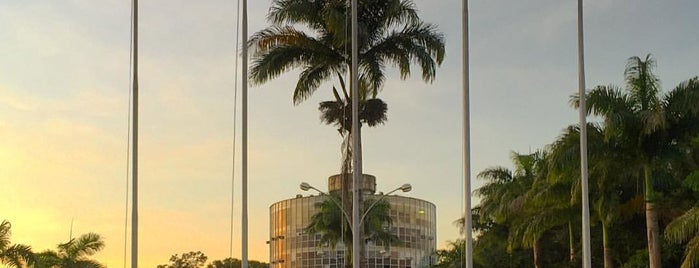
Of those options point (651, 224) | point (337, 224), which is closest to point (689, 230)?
point (651, 224)

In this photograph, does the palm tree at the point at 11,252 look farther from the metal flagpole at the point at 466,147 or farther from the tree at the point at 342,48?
the metal flagpole at the point at 466,147

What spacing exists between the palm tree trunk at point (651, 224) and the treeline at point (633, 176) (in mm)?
30

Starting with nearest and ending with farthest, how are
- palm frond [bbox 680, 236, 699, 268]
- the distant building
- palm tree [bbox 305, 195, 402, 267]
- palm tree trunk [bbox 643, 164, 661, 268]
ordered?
1. palm frond [bbox 680, 236, 699, 268]
2. palm tree trunk [bbox 643, 164, 661, 268]
3. palm tree [bbox 305, 195, 402, 267]
4. the distant building

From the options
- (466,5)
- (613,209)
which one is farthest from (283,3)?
(613,209)

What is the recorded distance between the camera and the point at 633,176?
3531cm

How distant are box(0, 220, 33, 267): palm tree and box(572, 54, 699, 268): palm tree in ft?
60.6

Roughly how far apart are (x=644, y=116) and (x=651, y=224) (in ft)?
10.9

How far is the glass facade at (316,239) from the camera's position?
312 ft

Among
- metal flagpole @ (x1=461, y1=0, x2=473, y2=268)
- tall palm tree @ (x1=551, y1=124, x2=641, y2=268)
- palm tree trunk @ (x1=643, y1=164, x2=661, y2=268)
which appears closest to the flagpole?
metal flagpole @ (x1=461, y1=0, x2=473, y2=268)

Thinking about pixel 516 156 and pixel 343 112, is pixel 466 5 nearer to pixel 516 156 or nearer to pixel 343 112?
pixel 343 112

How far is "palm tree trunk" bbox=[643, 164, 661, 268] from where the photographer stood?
32.2 meters

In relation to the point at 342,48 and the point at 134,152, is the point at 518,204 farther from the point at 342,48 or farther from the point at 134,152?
the point at 134,152

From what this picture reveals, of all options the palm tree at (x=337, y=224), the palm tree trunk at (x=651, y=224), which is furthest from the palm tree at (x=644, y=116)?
the palm tree at (x=337, y=224)

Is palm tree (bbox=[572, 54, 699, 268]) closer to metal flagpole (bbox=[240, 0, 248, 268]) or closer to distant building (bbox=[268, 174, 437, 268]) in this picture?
metal flagpole (bbox=[240, 0, 248, 268])
